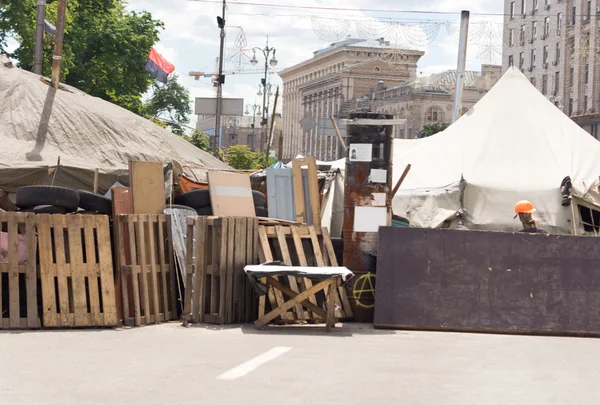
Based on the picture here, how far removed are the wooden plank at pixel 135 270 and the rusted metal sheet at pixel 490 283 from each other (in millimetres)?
3039

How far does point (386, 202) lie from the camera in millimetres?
14000

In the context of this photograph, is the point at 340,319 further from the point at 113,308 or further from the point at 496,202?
the point at 496,202

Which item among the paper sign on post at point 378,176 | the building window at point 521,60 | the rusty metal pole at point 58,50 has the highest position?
the building window at point 521,60

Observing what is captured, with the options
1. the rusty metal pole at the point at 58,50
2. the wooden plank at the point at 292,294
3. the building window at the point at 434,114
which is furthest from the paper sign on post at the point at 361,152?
the building window at the point at 434,114

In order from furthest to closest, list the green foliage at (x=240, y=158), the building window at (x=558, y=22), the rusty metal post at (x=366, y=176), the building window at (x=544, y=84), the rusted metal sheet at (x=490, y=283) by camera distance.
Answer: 1. the building window at (x=544, y=84)
2. the building window at (x=558, y=22)
3. the green foliage at (x=240, y=158)
4. the rusty metal post at (x=366, y=176)
5. the rusted metal sheet at (x=490, y=283)

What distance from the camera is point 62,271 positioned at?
1206 cm

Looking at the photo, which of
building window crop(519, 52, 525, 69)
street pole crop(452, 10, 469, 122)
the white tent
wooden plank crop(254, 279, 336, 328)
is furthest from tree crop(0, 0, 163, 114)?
building window crop(519, 52, 525, 69)

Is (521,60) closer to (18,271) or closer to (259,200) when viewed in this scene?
(259,200)

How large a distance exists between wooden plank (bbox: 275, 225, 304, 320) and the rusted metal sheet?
105 centimetres

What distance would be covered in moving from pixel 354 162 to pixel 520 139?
802cm

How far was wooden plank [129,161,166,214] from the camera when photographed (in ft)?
45.5

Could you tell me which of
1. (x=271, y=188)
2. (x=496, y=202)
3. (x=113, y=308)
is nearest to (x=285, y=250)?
(x=113, y=308)

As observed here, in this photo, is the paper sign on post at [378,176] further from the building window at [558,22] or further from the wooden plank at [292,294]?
the building window at [558,22]

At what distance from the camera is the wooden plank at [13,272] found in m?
11.8
